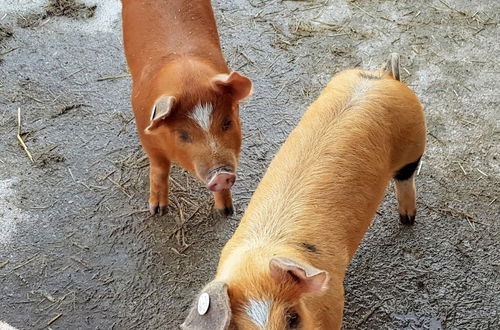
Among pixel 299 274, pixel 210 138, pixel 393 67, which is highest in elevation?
pixel 299 274

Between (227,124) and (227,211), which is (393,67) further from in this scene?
(227,211)

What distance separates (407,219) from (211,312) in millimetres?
2249

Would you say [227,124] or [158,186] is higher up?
[227,124]

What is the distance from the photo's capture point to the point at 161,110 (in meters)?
3.11

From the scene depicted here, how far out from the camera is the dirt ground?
11.8 feet

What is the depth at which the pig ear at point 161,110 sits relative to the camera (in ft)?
10.1

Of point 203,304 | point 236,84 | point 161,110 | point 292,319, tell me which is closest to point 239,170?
point 236,84

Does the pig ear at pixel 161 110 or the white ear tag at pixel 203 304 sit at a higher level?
the white ear tag at pixel 203 304

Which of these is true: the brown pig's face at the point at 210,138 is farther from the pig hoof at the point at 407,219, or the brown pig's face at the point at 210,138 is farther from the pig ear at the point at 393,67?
the pig hoof at the point at 407,219

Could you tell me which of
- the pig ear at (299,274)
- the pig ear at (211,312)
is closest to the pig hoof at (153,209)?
the pig ear at (299,274)

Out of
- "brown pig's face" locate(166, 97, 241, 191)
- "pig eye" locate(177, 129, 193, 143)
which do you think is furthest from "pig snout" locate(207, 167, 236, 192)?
"pig eye" locate(177, 129, 193, 143)

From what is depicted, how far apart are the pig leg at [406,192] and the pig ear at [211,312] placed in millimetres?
1794

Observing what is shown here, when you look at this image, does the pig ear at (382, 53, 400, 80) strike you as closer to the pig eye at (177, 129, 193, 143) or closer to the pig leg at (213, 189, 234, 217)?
the pig eye at (177, 129, 193, 143)

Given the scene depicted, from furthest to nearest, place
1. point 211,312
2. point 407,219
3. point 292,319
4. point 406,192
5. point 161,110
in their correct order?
point 407,219
point 406,192
point 161,110
point 292,319
point 211,312
